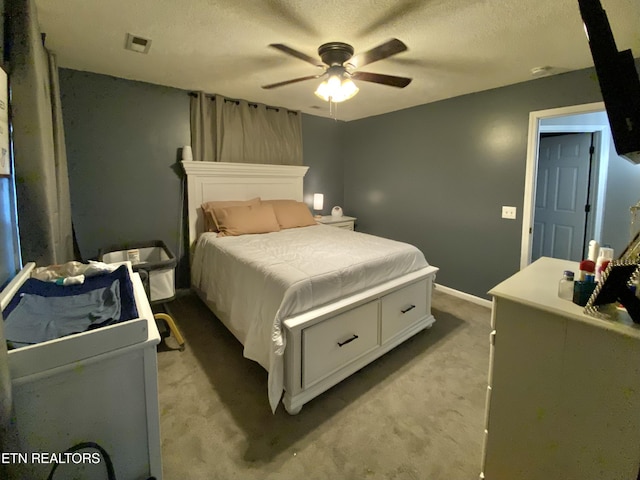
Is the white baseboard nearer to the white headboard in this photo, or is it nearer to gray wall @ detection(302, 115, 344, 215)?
gray wall @ detection(302, 115, 344, 215)

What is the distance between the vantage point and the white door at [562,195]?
355 cm

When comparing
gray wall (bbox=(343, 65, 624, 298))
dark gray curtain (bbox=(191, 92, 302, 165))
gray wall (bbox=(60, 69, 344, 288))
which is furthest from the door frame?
gray wall (bbox=(60, 69, 344, 288))

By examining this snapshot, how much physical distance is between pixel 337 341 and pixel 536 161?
102 inches

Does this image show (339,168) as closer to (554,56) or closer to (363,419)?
(554,56)

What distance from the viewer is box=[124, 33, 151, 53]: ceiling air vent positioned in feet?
6.80

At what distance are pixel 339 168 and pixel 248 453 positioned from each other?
401 cm

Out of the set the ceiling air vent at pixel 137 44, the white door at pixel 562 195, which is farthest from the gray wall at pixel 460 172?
the ceiling air vent at pixel 137 44

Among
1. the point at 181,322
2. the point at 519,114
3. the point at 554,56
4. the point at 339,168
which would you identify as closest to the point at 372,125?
the point at 339,168

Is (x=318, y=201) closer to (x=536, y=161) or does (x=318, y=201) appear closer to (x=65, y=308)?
(x=536, y=161)

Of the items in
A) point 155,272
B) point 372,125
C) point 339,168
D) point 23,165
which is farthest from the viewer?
point 339,168

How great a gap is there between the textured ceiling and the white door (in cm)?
143

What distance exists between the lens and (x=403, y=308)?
2426 millimetres

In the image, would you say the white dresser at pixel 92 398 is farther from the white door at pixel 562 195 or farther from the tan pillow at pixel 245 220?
the white door at pixel 562 195

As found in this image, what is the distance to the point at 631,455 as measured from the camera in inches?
36.4
